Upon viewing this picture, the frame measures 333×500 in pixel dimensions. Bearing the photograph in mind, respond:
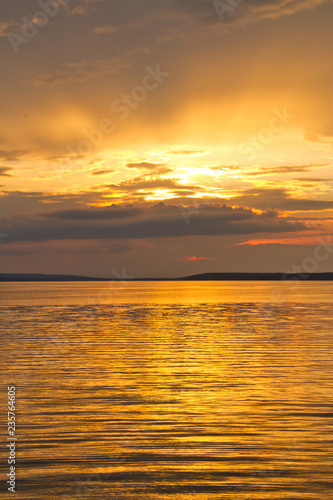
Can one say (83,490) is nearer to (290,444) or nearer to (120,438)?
(120,438)

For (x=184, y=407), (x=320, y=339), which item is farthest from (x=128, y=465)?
(x=320, y=339)

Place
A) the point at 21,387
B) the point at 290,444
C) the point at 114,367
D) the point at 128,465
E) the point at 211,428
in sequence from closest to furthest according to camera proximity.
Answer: the point at 128,465 → the point at 290,444 → the point at 211,428 → the point at 21,387 → the point at 114,367

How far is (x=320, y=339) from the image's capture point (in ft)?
134

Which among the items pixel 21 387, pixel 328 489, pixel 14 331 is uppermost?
pixel 14 331

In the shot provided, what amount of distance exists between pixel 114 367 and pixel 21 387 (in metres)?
6.51

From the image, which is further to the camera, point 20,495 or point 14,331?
point 14,331

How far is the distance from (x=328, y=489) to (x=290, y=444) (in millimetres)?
3044

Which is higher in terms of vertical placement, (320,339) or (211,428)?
(320,339)

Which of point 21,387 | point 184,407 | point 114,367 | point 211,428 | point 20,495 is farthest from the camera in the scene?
point 114,367

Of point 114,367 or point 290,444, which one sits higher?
point 114,367

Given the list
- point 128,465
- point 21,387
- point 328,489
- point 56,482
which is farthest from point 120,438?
point 21,387

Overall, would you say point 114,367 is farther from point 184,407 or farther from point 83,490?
point 83,490

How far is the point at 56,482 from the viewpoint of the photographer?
12.4 metres

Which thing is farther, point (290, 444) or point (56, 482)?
point (290, 444)
